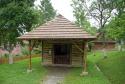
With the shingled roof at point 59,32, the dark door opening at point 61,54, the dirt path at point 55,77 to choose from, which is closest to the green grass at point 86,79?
the dirt path at point 55,77

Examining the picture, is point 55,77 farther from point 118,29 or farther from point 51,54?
point 51,54

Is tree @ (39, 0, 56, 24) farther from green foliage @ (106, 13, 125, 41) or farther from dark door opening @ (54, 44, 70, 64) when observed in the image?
green foliage @ (106, 13, 125, 41)

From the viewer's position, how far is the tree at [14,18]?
89.0ft

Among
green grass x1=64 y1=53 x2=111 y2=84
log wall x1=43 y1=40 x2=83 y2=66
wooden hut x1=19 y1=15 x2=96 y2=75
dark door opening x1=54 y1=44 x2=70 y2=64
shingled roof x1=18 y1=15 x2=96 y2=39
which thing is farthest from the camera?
dark door opening x1=54 y1=44 x2=70 y2=64

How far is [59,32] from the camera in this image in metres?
23.3

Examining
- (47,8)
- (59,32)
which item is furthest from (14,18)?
(47,8)

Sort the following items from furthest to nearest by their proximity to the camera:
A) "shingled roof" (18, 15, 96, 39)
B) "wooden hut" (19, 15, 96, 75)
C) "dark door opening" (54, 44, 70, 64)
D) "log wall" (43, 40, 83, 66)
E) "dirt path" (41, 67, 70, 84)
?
"dark door opening" (54, 44, 70, 64)
"log wall" (43, 40, 83, 66)
"wooden hut" (19, 15, 96, 75)
"shingled roof" (18, 15, 96, 39)
"dirt path" (41, 67, 70, 84)

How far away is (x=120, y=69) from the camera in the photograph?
75.1ft

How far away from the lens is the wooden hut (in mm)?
22594

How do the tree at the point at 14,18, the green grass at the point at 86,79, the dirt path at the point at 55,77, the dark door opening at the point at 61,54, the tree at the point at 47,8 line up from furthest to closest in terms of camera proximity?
the tree at the point at 47,8
the tree at the point at 14,18
the dark door opening at the point at 61,54
the dirt path at the point at 55,77
the green grass at the point at 86,79

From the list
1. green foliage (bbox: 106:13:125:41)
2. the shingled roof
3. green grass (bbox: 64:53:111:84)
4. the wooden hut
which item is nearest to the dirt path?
green grass (bbox: 64:53:111:84)

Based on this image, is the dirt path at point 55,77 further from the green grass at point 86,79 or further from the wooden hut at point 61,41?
the wooden hut at point 61,41

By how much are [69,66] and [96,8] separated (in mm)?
12818

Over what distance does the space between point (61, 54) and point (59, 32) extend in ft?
15.0
